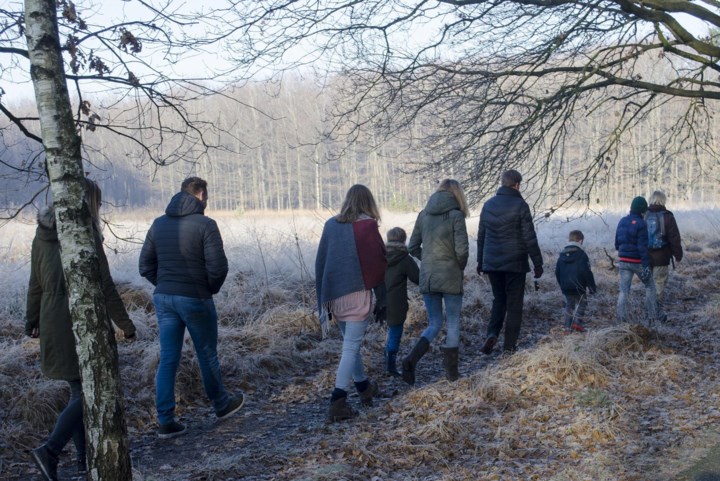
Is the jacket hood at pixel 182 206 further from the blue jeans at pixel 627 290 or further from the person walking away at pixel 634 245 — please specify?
the blue jeans at pixel 627 290

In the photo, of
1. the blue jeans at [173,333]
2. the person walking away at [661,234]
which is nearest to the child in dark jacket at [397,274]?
the blue jeans at [173,333]

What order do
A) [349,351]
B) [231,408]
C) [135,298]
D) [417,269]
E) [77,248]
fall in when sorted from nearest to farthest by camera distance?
[77,248] < [349,351] < [231,408] < [417,269] < [135,298]

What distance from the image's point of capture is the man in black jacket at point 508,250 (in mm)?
7508

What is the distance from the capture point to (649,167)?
32.8 feet

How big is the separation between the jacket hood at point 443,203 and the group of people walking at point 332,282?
0.01 m

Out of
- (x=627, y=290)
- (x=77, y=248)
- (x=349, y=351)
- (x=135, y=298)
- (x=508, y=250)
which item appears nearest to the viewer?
(x=77, y=248)

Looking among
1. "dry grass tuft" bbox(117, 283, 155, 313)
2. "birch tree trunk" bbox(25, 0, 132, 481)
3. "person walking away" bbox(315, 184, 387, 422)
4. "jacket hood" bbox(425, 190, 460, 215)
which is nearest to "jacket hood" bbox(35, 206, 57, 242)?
"birch tree trunk" bbox(25, 0, 132, 481)

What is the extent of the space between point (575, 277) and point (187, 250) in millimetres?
5255

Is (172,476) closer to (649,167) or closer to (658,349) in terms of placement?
(658,349)

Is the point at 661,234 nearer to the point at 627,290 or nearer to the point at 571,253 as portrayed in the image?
the point at 627,290

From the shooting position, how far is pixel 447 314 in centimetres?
674

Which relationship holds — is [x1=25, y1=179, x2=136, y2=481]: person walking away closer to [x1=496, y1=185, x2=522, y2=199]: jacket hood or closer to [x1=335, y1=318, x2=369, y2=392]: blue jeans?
[x1=335, y1=318, x2=369, y2=392]: blue jeans

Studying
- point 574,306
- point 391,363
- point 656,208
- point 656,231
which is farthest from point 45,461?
point 656,208

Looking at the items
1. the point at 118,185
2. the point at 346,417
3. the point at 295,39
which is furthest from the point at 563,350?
the point at 118,185
